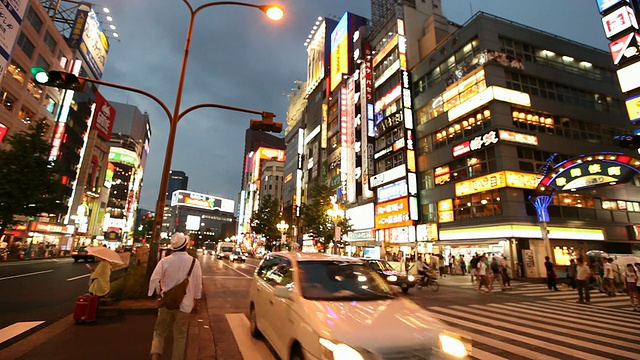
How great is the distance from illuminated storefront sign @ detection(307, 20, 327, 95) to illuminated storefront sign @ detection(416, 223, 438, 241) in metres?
43.0

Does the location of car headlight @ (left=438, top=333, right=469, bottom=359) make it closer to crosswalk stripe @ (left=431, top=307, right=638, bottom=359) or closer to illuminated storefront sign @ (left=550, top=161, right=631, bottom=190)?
crosswalk stripe @ (left=431, top=307, right=638, bottom=359)

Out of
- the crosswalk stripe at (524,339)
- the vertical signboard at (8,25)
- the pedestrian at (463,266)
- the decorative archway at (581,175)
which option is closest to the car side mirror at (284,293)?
the crosswalk stripe at (524,339)

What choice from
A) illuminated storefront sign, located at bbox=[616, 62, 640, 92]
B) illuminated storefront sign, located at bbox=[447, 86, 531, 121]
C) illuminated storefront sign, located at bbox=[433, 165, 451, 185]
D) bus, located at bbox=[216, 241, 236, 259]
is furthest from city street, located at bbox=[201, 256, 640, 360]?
bus, located at bbox=[216, 241, 236, 259]

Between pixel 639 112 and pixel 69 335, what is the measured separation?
A: 27.7 meters

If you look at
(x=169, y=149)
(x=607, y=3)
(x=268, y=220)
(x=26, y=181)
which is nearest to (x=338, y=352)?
(x=169, y=149)

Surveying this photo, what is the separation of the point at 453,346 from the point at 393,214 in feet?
99.0

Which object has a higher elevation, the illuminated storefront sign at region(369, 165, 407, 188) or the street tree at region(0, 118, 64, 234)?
the illuminated storefront sign at region(369, 165, 407, 188)

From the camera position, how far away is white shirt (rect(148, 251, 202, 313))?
4086 millimetres

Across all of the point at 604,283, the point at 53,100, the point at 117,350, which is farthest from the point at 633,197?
the point at 53,100

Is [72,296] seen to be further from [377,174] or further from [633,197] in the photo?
[633,197]

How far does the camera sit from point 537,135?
24.3 meters

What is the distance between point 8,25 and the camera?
18.8 m

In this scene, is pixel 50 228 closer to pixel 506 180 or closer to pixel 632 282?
pixel 506 180

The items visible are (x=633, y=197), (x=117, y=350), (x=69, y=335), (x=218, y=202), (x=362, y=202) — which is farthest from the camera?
(x=218, y=202)
